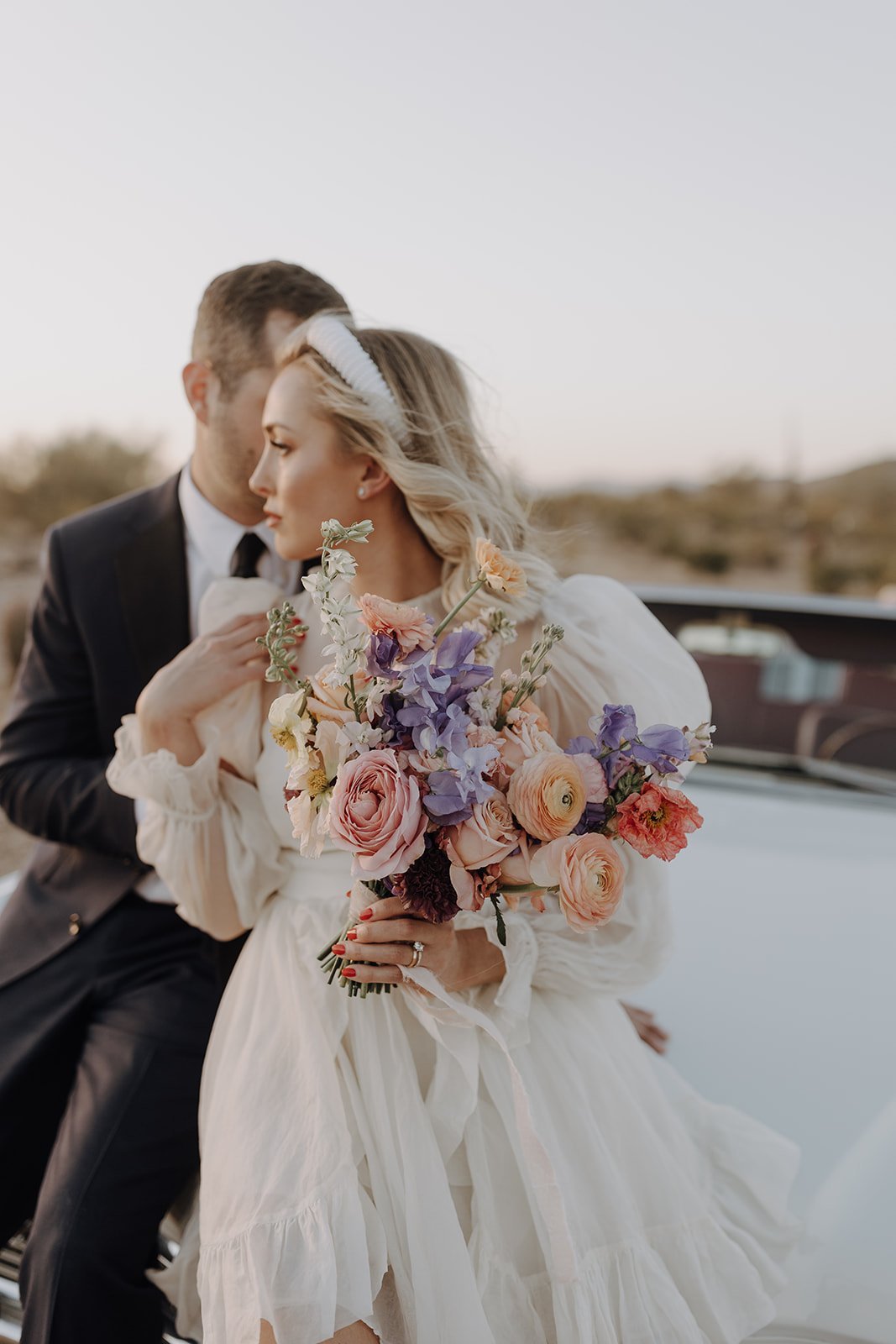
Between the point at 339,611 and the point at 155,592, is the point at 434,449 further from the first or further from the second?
the point at 155,592

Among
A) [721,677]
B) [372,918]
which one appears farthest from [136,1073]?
[721,677]

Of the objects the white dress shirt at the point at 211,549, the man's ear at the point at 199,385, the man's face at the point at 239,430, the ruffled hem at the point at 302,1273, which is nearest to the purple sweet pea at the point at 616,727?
the ruffled hem at the point at 302,1273

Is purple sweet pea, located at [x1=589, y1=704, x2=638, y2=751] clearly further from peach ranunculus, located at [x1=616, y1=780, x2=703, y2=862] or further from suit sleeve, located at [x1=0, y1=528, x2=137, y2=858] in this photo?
suit sleeve, located at [x1=0, y1=528, x2=137, y2=858]

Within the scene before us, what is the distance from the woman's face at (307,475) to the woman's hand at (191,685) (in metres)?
0.22

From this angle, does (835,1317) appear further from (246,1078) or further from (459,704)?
(459,704)

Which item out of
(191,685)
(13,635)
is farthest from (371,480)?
(13,635)

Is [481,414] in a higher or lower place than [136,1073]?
higher

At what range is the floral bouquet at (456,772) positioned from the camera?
128cm

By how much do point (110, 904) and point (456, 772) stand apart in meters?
1.38

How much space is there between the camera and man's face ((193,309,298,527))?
8.01 feet

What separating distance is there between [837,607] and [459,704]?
2.48 m

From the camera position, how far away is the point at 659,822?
1.30 meters

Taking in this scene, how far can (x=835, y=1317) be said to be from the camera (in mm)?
1481

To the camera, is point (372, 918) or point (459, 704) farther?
point (372, 918)
